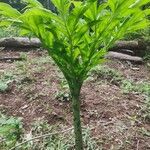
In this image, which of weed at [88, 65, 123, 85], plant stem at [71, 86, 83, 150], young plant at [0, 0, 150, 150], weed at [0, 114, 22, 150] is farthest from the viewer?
weed at [88, 65, 123, 85]

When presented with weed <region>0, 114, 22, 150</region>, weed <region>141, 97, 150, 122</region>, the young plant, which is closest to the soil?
weed <region>141, 97, 150, 122</region>

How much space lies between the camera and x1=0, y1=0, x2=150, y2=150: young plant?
6.66 feet

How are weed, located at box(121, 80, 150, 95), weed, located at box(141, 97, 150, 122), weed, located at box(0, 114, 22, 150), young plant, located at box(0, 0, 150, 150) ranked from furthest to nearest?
weed, located at box(121, 80, 150, 95) → weed, located at box(141, 97, 150, 122) → weed, located at box(0, 114, 22, 150) → young plant, located at box(0, 0, 150, 150)

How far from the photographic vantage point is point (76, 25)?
6.95 ft

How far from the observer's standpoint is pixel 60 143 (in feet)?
12.0


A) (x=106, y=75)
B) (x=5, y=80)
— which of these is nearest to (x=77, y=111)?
(x=5, y=80)

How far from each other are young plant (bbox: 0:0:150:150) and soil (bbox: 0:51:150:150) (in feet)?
5.12

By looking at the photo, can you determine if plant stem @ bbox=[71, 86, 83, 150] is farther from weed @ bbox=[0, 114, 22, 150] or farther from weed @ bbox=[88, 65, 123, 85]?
weed @ bbox=[88, 65, 123, 85]

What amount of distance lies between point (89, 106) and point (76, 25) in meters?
2.52

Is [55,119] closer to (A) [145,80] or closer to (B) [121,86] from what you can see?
(B) [121,86]

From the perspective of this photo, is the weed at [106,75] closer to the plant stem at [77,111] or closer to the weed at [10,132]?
the weed at [10,132]

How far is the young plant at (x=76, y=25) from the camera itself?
6.66ft

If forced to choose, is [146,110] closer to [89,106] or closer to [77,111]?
[89,106]

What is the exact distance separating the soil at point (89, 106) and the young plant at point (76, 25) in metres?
1.56
